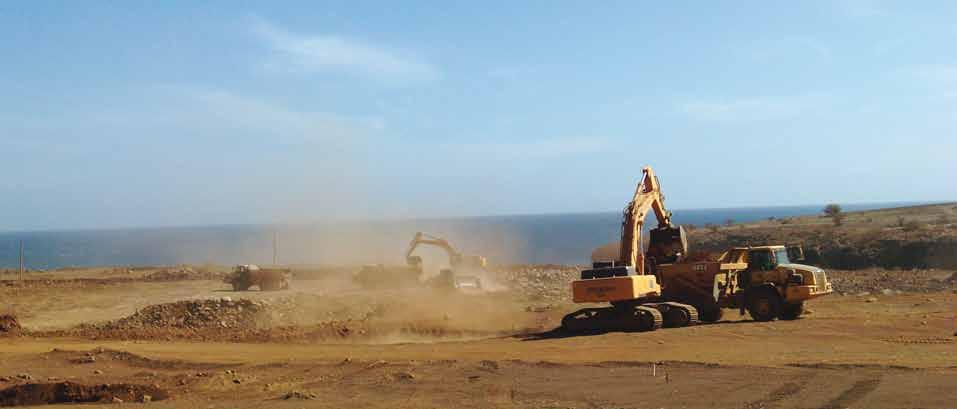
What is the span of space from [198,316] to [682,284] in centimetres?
1577

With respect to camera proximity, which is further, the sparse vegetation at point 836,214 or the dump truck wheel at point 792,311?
the sparse vegetation at point 836,214

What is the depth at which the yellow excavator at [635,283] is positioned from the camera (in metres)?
23.6

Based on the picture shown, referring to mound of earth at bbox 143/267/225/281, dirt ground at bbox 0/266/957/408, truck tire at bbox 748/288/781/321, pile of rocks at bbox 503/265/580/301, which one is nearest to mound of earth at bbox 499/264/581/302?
pile of rocks at bbox 503/265/580/301

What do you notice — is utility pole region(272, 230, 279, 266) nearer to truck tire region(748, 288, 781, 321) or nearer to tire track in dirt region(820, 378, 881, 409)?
A: truck tire region(748, 288, 781, 321)

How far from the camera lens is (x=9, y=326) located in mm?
27391

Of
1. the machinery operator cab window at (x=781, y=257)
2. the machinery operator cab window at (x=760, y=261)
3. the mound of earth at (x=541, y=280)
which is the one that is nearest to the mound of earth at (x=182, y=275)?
the mound of earth at (x=541, y=280)

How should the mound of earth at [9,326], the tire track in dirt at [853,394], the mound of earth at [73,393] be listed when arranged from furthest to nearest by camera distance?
the mound of earth at [9,326], the mound of earth at [73,393], the tire track in dirt at [853,394]

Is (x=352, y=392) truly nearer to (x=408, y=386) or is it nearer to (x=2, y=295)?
(x=408, y=386)

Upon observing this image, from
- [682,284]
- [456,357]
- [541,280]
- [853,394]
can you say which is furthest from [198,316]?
[541,280]

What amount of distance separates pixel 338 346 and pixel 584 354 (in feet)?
22.9

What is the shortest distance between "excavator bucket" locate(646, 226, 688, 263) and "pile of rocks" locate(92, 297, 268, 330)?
13.1 meters

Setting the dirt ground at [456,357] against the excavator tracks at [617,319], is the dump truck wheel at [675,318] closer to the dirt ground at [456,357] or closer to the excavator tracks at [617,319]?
the excavator tracks at [617,319]

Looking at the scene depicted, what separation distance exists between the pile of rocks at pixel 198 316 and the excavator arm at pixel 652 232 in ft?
41.6

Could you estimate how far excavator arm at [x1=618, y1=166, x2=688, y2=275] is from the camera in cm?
2542
